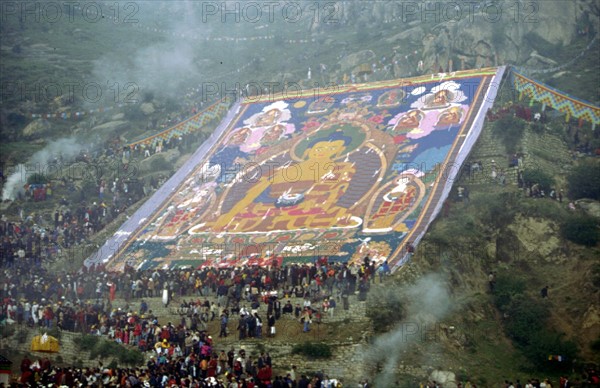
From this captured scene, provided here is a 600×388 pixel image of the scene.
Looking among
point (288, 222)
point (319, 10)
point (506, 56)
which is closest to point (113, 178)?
point (288, 222)

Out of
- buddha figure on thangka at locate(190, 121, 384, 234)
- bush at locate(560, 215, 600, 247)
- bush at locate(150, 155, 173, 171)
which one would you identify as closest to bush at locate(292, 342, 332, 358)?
buddha figure on thangka at locate(190, 121, 384, 234)

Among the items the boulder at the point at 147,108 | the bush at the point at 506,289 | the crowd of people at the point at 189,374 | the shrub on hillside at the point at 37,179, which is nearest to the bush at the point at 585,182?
the bush at the point at 506,289

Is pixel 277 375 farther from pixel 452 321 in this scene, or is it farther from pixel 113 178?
pixel 113 178

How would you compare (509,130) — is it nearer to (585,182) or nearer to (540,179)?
(540,179)

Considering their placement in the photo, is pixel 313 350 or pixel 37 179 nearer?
pixel 313 350

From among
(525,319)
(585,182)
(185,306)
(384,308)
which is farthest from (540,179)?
(185,306)

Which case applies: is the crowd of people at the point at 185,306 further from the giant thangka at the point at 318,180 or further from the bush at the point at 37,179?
the bush at the point at 37,179
